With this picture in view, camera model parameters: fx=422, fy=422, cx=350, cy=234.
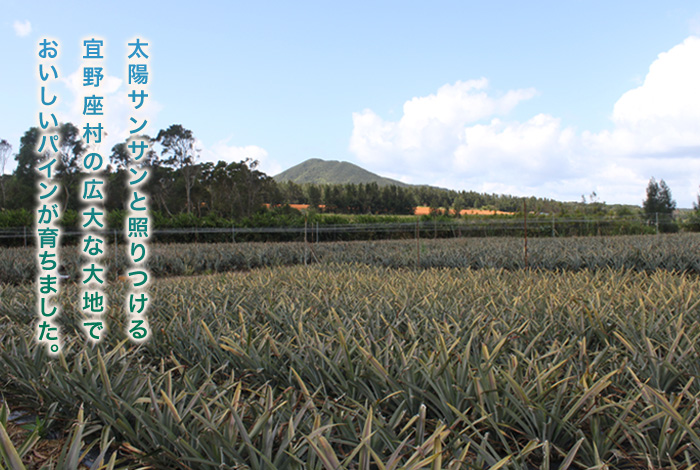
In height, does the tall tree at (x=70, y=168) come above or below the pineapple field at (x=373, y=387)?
above

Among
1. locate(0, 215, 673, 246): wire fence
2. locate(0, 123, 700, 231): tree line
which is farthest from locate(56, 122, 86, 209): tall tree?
locate(0, 215, 673, 246): wire fence

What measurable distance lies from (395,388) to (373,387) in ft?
0.37

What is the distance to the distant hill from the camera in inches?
3396

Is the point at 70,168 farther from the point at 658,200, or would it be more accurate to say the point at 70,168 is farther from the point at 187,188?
the point at 658,200

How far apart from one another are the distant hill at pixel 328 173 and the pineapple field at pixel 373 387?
269 ft

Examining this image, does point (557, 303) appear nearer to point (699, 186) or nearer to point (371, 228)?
point (371, 228)

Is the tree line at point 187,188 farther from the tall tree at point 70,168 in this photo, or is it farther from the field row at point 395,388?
the field row at point 395,388

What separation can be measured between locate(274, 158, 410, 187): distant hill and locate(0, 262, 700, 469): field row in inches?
3231

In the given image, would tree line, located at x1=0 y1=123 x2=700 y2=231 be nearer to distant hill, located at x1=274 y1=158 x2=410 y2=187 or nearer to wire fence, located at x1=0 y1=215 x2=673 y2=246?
wire fence, located at x1=0 y1=215 x2=673 y2=246

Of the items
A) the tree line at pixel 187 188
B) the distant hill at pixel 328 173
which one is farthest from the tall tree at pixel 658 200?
the distant hill at pixel 328 173

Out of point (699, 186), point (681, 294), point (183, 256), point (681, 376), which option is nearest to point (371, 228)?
point (183, 256)

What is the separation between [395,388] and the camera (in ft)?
5.35

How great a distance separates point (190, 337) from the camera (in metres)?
2.24

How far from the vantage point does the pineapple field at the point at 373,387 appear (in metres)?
1.31
